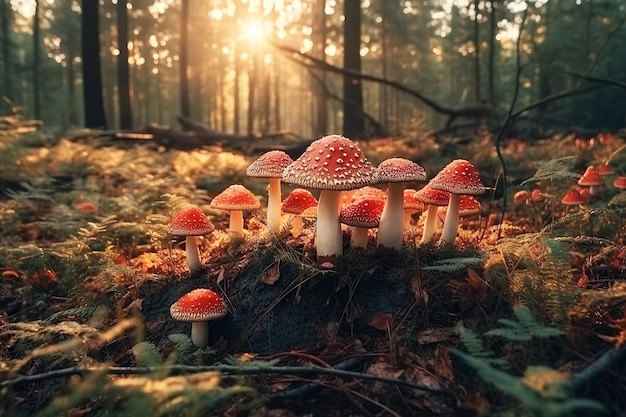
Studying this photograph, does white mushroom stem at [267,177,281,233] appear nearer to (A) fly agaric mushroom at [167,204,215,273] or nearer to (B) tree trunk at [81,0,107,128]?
(A) fly agaric mushroom at [167,204,215,273]

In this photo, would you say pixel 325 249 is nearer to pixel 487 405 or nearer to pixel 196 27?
pixel 487 405

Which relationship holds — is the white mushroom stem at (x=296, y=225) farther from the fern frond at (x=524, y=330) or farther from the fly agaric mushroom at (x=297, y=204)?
the fern frond at (x=524, y=330)

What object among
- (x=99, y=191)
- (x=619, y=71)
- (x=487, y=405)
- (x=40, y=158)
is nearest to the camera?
(x=487, y=405)

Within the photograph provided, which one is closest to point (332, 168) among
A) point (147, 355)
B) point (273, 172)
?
point (273, 172)

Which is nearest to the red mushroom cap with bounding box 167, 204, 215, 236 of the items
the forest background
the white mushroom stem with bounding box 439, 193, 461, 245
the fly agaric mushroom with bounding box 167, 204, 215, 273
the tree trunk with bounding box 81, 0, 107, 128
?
the fly agaric mushroom with bounding box 167, 204, 215, 273

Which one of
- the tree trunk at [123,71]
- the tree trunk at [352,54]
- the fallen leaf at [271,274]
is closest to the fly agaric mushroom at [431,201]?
the fallen leaf at [271,274]

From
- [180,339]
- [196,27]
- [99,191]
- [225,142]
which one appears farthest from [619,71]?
[196,27]
